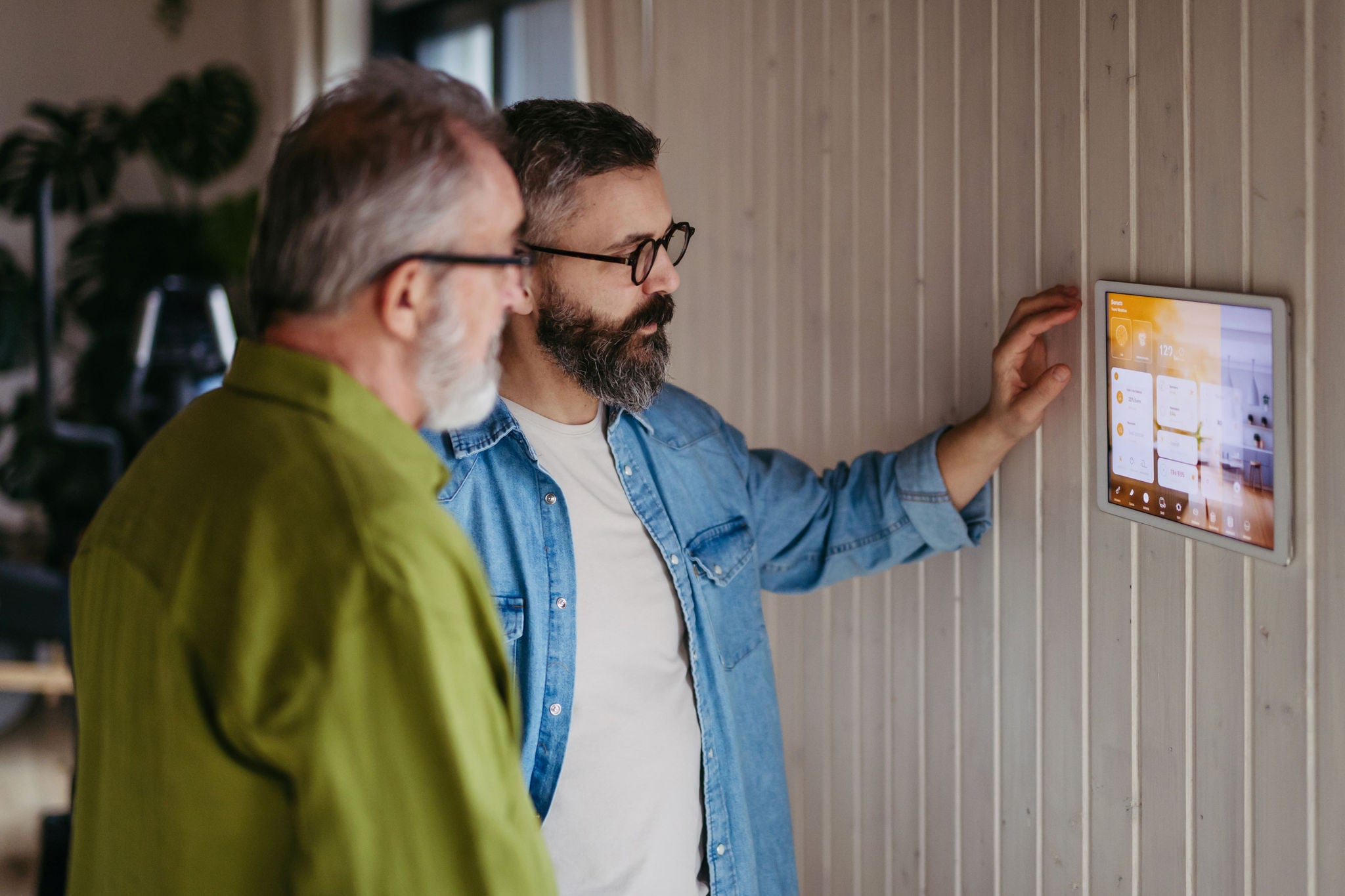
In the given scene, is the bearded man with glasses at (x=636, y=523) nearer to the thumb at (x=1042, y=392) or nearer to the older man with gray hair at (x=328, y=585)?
the thumb at (x=1042, y=392)

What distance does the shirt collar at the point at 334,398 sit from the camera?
907 millimetres

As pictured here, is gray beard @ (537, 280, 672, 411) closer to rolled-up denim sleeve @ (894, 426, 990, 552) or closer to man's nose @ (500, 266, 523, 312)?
rolled-up denim sleeve @ (894, 426, 990, 552)

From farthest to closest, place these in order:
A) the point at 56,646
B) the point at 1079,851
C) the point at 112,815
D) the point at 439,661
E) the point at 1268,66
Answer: the point at 56,646, the point at 1079,851, the point at 1268,66, the point at 112,815, the point at 439,661

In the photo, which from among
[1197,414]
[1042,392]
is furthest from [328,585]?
[1042,392]

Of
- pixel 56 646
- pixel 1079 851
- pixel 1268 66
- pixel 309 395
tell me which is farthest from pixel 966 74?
pixel 56 646

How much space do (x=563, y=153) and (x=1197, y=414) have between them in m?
0.90

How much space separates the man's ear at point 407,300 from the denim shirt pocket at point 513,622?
67 cm

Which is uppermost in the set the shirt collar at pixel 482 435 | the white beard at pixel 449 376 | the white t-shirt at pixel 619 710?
the white beard at pixel 449 376

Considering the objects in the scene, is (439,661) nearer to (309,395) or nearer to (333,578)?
(333,578)

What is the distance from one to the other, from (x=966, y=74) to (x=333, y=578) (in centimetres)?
136

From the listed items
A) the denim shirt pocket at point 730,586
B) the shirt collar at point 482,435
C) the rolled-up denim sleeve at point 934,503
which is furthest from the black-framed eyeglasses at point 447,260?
the rolled-up denim sleeve at point 934,503

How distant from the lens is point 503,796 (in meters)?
0.84

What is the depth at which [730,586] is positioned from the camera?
70.0 inches

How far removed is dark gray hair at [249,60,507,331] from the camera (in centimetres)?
93
